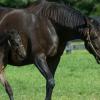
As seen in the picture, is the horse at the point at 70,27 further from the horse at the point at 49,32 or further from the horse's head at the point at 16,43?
the horse's head at the point at 16,43

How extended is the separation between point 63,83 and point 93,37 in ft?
11.3

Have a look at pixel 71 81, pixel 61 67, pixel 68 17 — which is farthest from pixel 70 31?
pixel 61 67

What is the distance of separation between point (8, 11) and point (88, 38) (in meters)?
1.46

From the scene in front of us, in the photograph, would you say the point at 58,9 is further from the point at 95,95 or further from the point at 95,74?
the point at 95,74

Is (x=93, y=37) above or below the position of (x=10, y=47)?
below

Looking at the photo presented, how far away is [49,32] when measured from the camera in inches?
307

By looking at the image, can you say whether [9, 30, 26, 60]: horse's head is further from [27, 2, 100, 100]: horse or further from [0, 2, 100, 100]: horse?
[27, 2, 100, 100]: horse

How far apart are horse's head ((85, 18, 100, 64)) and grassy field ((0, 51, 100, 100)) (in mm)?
1323

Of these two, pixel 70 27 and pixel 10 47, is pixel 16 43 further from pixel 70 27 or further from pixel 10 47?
pixel 70 27

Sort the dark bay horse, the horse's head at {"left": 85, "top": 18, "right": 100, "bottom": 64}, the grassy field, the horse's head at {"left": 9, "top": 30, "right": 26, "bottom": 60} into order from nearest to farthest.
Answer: the horse's head at {"left": 9, "top": 30, "right": 26, "bottom": 60}, the dark bay horse, the horse's head at {"left": 85, "top": 18, "right": 100, "bottom": 64}, the grassy field

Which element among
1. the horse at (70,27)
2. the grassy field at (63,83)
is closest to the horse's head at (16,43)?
the horse at (70,27)

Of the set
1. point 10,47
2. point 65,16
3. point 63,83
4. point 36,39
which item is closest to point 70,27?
point 65,16

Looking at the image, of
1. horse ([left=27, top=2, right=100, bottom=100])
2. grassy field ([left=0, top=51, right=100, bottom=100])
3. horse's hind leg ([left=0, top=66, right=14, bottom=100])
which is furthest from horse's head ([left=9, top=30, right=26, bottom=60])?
grassy field ([left=0, top=51, right=100, bottom=100])

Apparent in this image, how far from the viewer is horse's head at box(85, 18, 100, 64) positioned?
25.6ft
